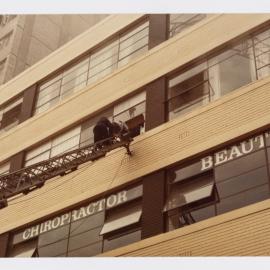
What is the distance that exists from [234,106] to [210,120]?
33.2 inches

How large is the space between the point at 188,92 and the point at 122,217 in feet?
15.5

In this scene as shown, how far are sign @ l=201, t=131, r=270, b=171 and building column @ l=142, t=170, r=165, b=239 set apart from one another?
1446 mm

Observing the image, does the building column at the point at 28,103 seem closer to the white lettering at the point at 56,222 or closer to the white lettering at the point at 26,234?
the white lettering at the point at 26,234

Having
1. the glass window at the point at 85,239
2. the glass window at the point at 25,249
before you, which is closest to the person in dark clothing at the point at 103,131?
the glass window at the point at 85,239

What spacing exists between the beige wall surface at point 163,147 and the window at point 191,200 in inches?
32.1

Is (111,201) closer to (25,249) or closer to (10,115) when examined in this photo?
(25,249)

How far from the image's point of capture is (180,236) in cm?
1459

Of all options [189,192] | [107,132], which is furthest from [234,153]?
[107,132]

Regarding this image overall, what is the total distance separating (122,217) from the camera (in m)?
16.9

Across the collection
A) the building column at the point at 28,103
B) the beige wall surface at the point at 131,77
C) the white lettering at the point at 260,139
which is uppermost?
the building column at the point at 28,103

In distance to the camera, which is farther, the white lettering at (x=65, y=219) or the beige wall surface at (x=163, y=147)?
the white lettering at (x=65, y=219)

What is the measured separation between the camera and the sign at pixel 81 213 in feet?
56.2

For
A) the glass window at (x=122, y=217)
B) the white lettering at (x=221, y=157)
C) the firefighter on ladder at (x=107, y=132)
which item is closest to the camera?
the white lettering at (x=221, y=157)

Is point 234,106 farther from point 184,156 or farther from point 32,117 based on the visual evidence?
point 32,117
